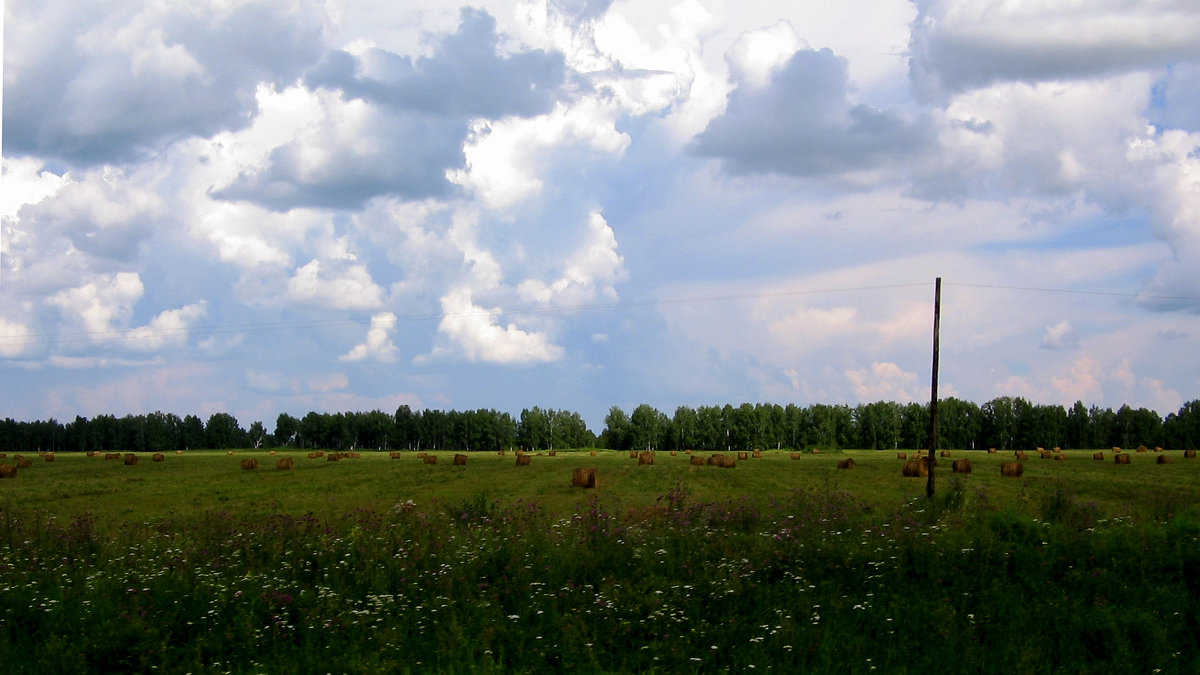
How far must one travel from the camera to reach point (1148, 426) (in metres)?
168

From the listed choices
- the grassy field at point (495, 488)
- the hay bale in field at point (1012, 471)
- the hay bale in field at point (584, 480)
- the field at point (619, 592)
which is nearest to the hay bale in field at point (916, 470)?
the grassy field at point (495, 488)

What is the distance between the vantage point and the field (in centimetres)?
1155

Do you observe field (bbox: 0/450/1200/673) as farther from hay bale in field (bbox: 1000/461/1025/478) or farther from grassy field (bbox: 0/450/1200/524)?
hay bale in field (bbox: 1000/461/1025/478)

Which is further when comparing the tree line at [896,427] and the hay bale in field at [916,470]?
the tree line at [896,427]

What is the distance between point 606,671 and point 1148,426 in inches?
7594

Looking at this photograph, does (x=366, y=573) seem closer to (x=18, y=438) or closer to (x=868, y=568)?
(x=868, y=568)

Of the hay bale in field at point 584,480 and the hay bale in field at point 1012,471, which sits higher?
the hay bale in field at point 1012,471

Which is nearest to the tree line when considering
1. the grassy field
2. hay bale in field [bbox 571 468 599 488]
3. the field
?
the grassy field

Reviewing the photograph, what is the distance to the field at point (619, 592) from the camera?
37.9ft

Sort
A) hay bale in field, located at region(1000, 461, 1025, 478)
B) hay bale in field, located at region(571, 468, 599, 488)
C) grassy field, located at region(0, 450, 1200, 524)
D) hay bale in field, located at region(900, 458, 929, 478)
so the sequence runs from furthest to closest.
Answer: hay bale in field, located at region(1000, 461, 1025, 478)
hay bale in field, located at region(900, 458, 929, 478)
hay bale in field, located at region(571, 468, 599, 488)
grassy field, located at region(0, 450, 1200, 524)

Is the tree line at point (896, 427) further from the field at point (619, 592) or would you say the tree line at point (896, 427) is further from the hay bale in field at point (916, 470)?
the field at point (619, 592)

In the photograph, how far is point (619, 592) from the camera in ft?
44.0

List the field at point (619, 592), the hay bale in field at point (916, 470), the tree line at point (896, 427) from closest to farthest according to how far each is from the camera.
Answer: the field at point (619, 592)
the hay bale in field at point (916, 470)
the tree line at point (896, 427)

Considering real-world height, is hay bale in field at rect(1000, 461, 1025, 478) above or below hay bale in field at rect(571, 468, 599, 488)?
above
